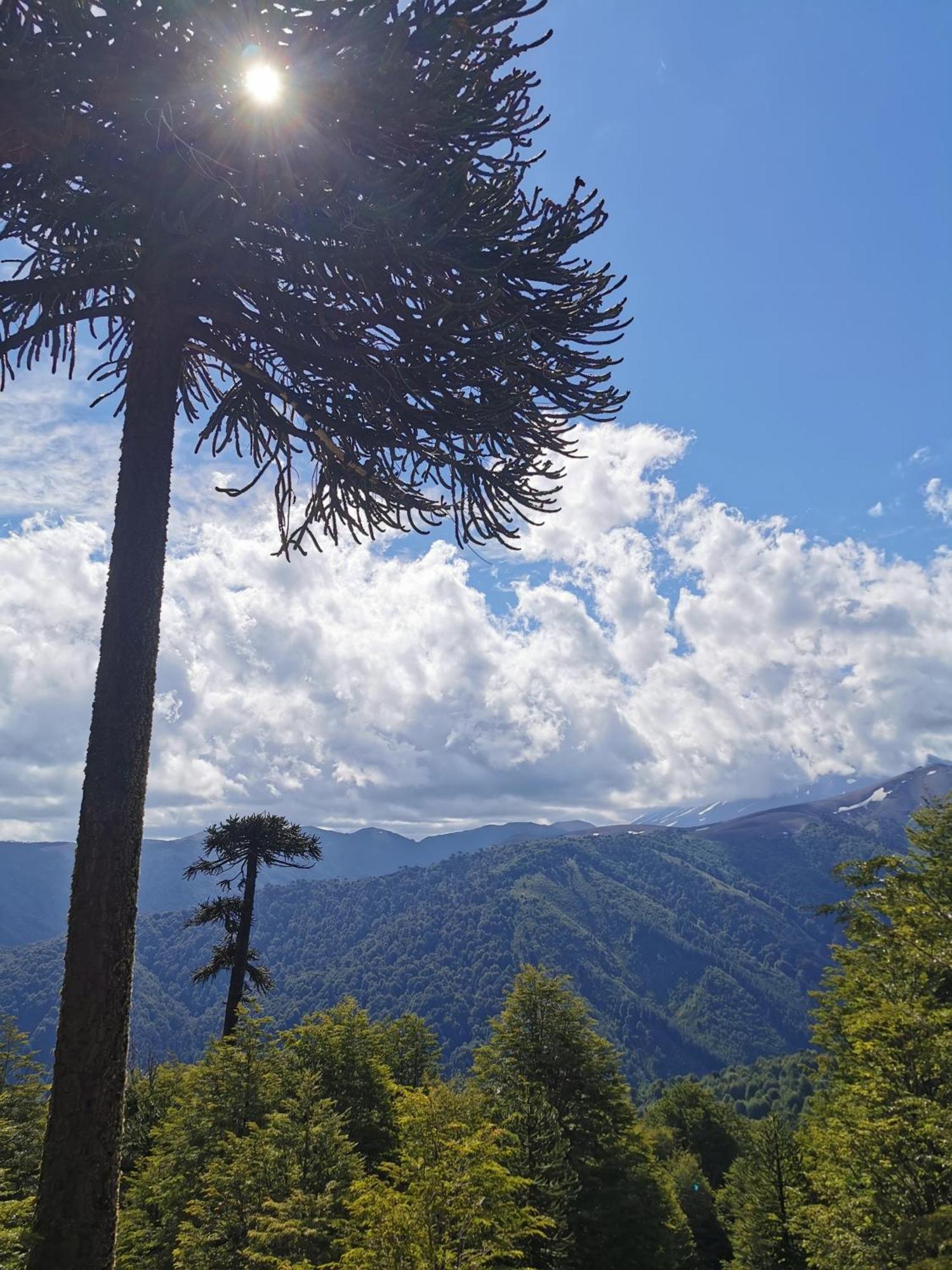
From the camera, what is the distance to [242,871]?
24734 millimetres

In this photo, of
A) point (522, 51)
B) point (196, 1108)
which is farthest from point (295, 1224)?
point (522, 51)

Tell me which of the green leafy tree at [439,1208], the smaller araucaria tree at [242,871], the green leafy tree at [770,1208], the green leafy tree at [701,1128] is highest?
the smaller araucaria tree at [242,871]

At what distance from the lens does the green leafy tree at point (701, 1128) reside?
197 feet

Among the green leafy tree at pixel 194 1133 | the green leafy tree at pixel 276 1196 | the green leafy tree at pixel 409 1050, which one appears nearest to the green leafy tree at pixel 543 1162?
the green leafy tree at pixel 276 1196

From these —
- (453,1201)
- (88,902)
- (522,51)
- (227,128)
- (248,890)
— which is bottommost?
(453,1201)

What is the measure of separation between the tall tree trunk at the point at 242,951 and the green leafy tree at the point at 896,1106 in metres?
15.7

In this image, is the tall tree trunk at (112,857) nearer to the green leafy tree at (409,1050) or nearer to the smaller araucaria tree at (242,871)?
the smaller araucaria tree at (242,871)

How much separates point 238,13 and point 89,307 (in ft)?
7.59

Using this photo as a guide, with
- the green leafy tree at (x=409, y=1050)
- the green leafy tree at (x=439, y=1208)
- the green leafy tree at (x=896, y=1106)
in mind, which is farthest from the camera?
the green leafy tree at (x=409, y=1050)

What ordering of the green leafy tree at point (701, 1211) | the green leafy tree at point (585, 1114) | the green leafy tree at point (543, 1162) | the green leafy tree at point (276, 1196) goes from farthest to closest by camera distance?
the green leafy tree at point (701, 1211), the green leafy tree at point (585, 1114), the green leafy tree at point (543, 1162), the green leafy tree at point (276, 1196)

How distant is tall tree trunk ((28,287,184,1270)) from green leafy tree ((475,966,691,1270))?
1916cm

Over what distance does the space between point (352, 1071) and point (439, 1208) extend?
13.5 metres

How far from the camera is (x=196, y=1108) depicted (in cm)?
1906

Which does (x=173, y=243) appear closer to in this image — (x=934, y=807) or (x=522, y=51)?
(x=522, y=51)
